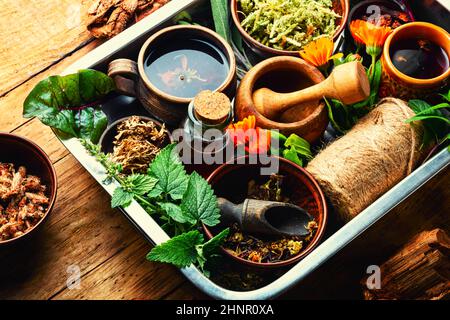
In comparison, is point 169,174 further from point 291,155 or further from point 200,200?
point 291,155

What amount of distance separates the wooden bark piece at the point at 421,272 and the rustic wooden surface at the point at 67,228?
103 mm

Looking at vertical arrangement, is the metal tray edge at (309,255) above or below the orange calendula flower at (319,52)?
below

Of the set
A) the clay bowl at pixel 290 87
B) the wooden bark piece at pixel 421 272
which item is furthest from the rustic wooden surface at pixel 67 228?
the clay bowl at pixel 290 87

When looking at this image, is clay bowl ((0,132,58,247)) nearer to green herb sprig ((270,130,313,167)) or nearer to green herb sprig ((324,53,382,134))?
green herb sprig ((270,130,313,167))

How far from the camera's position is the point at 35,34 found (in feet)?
5.04

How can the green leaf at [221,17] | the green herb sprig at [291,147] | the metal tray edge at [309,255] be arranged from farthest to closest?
1. the green leaf at [221,17]
2. the green herb sprig at [291,147]
3. the metal tray edge at [309,255]

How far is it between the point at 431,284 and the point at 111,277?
0.62 metres

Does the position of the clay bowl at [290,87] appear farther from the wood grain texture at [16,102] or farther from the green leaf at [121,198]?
the wood grain texture at [16,102]

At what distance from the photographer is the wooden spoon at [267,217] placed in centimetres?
125

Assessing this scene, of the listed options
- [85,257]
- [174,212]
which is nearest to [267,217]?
[174,212]

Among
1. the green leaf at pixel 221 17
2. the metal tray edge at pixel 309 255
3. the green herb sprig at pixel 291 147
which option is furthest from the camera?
the green leaf at pixel 221 17

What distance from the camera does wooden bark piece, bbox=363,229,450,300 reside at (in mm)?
1347
